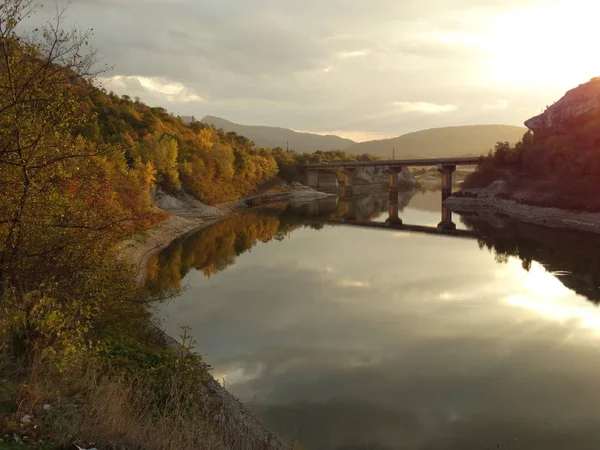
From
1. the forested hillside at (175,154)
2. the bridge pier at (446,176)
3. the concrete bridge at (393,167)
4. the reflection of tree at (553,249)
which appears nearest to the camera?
the reflection of tree at (553,249)

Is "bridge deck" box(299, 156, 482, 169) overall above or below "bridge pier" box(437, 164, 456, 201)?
above

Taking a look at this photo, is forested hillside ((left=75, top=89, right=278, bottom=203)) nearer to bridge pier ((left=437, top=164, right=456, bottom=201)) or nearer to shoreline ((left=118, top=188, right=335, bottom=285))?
shoreline ((left=118, top=188, right=335, bottom=285))

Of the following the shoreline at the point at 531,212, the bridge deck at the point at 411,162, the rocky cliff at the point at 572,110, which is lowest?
the shoreline at the point at 531,212

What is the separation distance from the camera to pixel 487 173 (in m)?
97.3

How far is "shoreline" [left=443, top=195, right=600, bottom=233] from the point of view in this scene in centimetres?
6100

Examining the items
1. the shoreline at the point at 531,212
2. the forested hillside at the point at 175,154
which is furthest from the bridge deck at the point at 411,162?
the forested hillside at the point at 175,154

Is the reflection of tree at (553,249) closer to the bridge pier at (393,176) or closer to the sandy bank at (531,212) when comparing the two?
the sandy bank at (531,212)

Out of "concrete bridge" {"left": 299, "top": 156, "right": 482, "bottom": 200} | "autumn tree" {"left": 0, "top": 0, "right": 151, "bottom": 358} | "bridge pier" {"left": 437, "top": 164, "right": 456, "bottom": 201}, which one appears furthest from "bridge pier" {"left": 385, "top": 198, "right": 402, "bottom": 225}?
"autumn tree" {"left": 0, "top": 0, "right": 151, "bottom": 358}

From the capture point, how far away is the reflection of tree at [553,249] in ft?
118

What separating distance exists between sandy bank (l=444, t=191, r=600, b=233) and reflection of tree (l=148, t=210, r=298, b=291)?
36638mm

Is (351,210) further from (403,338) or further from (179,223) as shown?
(403,338)

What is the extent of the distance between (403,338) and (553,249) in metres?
32.3

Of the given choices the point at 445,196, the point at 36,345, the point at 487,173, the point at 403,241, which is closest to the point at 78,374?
the point at 36,345

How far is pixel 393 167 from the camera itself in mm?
136000
